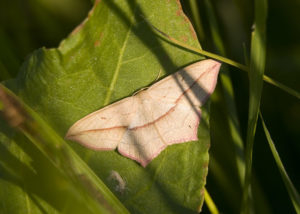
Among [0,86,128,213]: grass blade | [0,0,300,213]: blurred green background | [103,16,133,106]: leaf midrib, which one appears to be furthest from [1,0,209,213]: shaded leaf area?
[0,0,300,213]: blurred green background

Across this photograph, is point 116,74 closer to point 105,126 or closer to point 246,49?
point 105,126

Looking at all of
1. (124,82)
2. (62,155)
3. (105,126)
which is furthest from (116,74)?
(62,155)

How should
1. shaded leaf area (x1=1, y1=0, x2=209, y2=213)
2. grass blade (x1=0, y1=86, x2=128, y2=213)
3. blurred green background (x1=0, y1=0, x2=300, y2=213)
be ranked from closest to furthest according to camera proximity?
grass blade (x1=0, y1=86, x2=128, y2=213) → shaded leaf area (x1=1, y1=0, x2=209, y2=213) → blurred green background (x1=0, y1=0, x2=300, y2=213)

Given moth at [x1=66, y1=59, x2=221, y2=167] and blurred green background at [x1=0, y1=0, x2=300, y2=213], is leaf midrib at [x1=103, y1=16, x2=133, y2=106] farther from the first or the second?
blurred green background at [x1=0, y1=0, x2=300, y2=213]

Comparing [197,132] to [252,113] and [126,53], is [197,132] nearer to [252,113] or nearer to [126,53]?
[252,113]

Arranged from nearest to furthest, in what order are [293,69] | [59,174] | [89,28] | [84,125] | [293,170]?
[59,174] → [89,28] → [84,125] → [293,170] → [293,69]

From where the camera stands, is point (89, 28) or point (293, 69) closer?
point (89, 28)

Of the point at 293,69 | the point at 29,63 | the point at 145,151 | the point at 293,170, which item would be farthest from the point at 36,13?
the point at 293,170

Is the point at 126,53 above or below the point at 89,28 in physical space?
below
